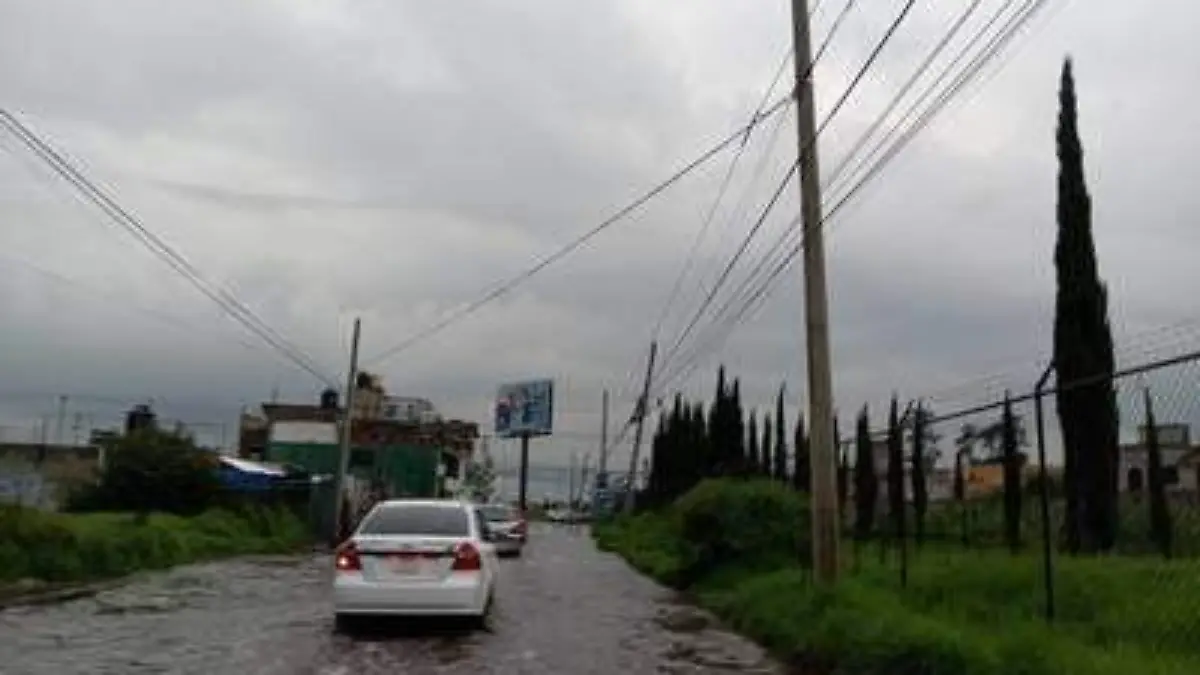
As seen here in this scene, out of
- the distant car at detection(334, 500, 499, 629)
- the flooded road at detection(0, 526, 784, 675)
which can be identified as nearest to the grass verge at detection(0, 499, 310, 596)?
the flooded road at detection(0, 526, 784, 675)

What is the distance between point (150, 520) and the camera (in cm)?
3550

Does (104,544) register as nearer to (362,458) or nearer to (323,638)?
(323,638)

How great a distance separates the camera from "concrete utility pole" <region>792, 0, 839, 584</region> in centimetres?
1880

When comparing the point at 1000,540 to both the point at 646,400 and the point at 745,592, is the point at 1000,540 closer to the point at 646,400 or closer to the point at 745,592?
the point at 745,592

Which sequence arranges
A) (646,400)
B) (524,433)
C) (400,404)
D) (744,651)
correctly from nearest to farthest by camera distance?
(744,651)
(646,400)
(524,433)
(400,404)

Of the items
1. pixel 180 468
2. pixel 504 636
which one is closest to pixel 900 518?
pixel 504 636

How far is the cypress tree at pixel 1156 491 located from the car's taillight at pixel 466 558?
7.23 m

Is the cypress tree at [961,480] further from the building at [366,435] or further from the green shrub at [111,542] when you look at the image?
the building at [366,435]

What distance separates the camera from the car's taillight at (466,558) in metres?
17.2

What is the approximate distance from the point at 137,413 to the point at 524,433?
186ft

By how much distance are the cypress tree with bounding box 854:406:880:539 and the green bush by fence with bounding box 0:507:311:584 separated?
1382 cm

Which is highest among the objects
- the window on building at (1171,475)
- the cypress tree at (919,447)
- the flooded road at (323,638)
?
the cypress tree at (919,447)

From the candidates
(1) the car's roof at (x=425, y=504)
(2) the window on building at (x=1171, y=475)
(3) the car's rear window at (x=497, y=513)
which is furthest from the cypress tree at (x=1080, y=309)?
(3) the car's rear window at (x=497, y=513)

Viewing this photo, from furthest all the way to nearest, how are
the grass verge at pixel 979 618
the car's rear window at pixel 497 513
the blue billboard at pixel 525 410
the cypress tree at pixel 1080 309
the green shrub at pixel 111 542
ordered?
the blue billboard at pixel 525 410
the car's rear window at pixel 497 513
the cypress tree at pixel 1080 309
the green shrub at pixel 111 542
the grass verge at pixel 979 618
